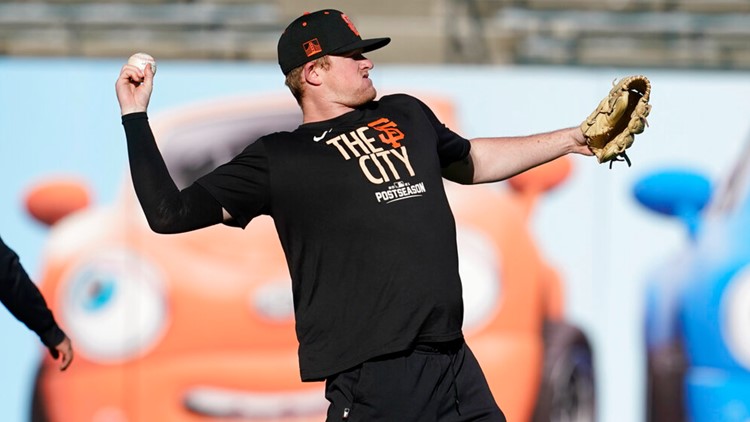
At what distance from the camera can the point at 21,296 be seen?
3750mm

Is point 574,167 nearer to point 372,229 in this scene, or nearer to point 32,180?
point 32,180

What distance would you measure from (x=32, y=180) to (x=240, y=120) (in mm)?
1099

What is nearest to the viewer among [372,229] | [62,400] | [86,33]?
[372,229]

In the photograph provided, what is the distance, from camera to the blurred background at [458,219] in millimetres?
6023

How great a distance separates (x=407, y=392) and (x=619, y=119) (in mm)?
954

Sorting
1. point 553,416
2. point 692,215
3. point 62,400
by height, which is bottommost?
point 553,416

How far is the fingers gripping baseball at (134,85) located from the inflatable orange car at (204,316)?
3.14 metres

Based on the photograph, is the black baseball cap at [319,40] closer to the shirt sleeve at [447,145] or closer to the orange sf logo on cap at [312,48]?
the orange sf logo on cap at [312,48]

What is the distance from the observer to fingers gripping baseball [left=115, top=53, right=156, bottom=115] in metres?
2.90

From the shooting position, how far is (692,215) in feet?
20.0

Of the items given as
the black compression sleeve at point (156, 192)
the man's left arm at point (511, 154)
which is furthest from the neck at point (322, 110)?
the black compression sleeve at point (156, 192)

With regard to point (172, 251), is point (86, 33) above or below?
above

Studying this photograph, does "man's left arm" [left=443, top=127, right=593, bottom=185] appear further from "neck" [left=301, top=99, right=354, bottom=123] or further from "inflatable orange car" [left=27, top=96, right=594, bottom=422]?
"inflatable orange car" [left=27, top=96, right=594, bottom=422]

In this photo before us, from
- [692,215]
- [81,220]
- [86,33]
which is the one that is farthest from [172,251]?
[692,215]
